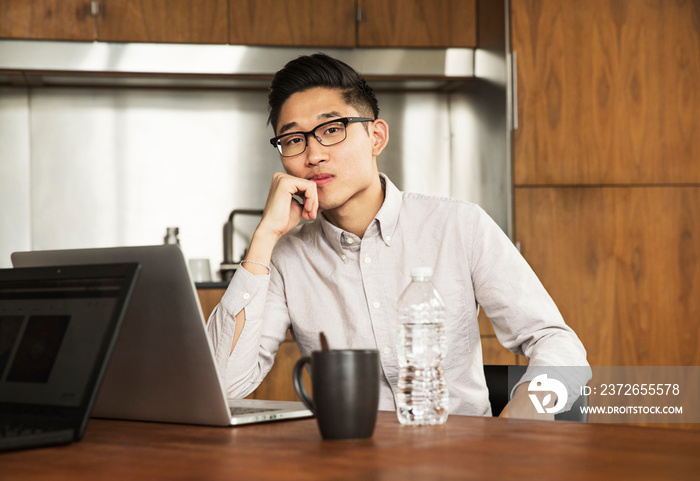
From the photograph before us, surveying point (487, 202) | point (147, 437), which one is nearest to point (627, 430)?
point (147, 437)

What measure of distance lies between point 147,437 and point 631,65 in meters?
2.84

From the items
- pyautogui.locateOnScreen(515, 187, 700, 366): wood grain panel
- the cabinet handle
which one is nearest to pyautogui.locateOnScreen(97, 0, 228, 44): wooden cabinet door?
the cabinet handle

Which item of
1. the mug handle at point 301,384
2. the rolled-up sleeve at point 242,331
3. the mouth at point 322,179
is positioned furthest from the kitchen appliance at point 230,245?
the mug handle at point 301,384

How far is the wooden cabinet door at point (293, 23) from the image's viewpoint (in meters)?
3.25

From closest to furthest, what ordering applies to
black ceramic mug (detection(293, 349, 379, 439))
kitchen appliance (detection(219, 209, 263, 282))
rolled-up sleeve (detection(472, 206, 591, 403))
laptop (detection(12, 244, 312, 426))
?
1. black ceramic mug (detection(293, 349, 379, 439))
2. laptop (detection(12, 244, 312, 426))
3. rolled-up sleeve (detection(472, 206, 591, 403))
4. kitchen appliance (detection(219, 209, 263, 282))

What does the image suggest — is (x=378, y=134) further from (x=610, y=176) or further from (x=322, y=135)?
(x=610, y=176)

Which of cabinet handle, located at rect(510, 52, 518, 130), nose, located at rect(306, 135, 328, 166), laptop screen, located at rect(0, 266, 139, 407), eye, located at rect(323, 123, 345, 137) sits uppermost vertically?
cabinet handle, located at rect(510, 52, 518, 130)

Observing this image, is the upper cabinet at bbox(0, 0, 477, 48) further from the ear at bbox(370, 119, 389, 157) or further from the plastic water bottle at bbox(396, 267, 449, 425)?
the plastic water bottle at bbox(396, 267, 449, 425)

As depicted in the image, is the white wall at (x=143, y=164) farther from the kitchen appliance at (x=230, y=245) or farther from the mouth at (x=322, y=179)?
the mouth at (x=322, y=179)

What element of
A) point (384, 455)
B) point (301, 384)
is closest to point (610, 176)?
point (301, 384)

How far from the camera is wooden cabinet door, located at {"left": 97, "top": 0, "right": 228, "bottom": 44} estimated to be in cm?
317

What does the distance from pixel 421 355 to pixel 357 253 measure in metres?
0.70

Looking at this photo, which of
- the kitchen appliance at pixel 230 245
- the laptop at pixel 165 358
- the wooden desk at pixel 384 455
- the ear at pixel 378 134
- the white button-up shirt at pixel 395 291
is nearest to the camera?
the wooden desk at pixel 384 455

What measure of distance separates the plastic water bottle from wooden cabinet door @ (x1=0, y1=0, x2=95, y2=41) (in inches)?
97.9
